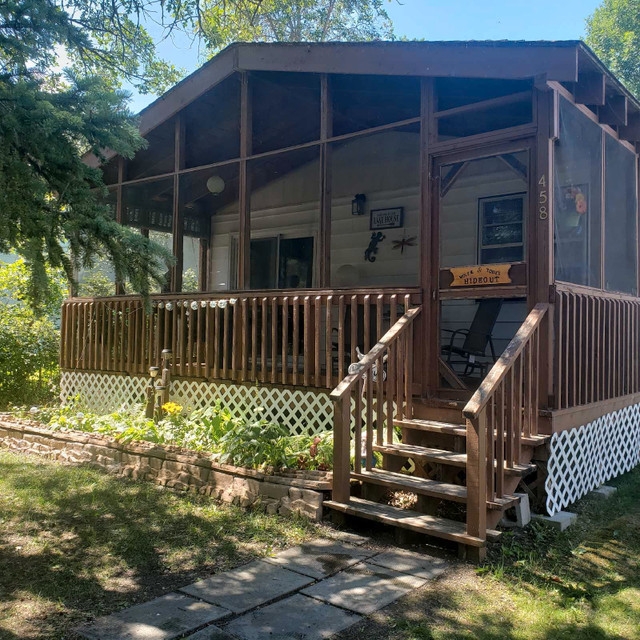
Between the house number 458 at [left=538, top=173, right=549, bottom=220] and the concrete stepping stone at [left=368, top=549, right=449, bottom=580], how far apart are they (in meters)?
2.80

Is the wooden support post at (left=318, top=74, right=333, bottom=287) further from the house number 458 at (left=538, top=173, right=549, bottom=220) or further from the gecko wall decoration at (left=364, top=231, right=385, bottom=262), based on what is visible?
the gecko wall decoration at (left=364, top=231, right=385, bottom=262)

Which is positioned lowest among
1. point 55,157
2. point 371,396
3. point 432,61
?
point 371,396

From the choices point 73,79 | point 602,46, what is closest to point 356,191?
point 73,79

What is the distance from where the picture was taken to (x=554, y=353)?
5086mm

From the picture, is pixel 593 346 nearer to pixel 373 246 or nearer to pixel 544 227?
pixel 544 227

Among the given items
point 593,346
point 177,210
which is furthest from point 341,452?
point 177,210

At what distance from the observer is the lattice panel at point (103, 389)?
8.34 metres

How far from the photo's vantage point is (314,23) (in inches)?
855

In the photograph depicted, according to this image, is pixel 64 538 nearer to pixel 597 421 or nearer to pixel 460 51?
pixel 597 421

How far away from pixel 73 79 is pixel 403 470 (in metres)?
3.89

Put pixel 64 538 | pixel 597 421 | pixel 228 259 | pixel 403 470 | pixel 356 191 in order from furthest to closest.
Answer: pixel 228 259 → pixel 356 191 → pixel 597 421 → pixel 403 470 → pixel 64 538

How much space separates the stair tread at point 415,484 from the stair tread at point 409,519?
159mm

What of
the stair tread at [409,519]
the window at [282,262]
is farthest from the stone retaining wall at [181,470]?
the window at [282,262]

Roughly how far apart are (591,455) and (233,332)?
3.91 meters
